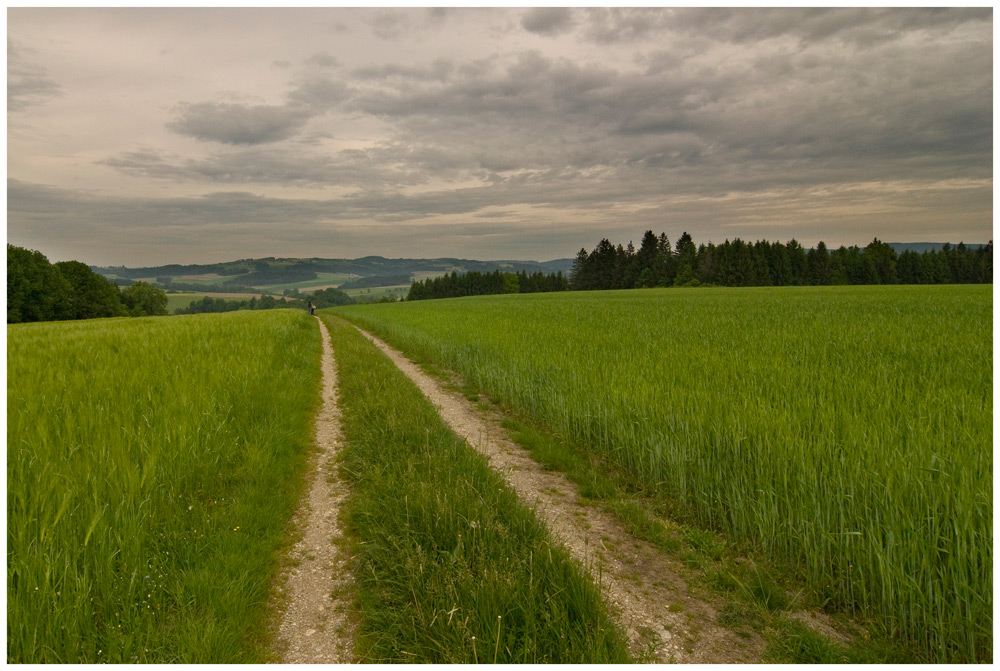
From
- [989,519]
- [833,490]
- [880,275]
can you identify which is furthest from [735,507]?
[880,275]

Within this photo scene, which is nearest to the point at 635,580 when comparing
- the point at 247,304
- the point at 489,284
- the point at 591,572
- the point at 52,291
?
the point at 591,572

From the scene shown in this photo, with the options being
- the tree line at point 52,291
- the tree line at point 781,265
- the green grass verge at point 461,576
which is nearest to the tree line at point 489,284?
the tree line at point 781,265

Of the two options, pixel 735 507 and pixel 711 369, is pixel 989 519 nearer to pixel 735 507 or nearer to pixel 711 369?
pixel 735 507

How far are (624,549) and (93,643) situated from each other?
172 inches

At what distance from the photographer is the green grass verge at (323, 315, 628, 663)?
305 cm

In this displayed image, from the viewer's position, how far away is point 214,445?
6.19 m

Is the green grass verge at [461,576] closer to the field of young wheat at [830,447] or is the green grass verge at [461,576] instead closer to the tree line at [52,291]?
the field of young wheat at [830,447]

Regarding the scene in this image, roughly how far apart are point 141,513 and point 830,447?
7.39m

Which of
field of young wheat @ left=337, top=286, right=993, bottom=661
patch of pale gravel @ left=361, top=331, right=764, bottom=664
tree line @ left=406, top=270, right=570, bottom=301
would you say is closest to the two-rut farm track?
patch of pale gravel @ left=361, top=331, right=764, bottom=664

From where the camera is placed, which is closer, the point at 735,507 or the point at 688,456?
the point at 735,507

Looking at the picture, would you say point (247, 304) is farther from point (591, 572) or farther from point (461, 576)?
point (591, 572)

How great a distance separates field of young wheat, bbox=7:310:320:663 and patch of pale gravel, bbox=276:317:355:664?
200mm

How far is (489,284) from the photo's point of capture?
450ft

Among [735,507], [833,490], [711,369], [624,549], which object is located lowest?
[624,549]
